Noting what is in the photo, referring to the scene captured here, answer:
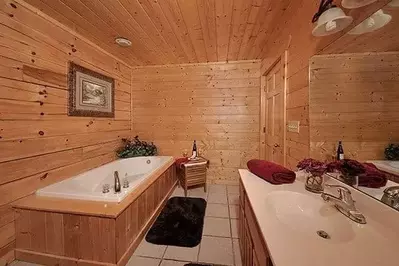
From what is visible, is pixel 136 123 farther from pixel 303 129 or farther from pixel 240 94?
pixel 303 129

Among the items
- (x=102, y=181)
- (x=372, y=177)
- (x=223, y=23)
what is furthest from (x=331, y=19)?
(x=102, y=181)

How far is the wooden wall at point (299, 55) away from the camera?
52.5 inches

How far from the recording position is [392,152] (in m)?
0.80

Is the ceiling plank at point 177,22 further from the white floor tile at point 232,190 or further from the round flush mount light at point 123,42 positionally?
the white floor tile at point 232,190

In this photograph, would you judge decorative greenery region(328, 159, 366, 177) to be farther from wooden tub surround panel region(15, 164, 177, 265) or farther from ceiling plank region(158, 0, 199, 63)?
ceiling plank region(158, 0, 199, 63)

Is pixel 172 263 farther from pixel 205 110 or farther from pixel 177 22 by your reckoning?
pixel 205 110

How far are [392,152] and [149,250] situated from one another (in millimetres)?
1883

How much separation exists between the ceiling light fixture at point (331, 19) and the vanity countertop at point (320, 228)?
2.91 feet

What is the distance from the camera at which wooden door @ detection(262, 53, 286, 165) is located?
200cm

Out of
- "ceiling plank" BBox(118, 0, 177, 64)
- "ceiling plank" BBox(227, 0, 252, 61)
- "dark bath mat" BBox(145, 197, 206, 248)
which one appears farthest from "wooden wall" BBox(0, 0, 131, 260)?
"ceiling plank" BBox(227, 0, 252, 61)

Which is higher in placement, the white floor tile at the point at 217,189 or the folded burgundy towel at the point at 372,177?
the folded burgundy towel at the point at 372,177

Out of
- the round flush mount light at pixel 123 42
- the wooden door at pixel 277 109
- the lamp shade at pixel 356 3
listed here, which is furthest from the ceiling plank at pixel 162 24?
the lamp shade at pixel 356 3

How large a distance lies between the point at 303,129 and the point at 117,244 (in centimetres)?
170

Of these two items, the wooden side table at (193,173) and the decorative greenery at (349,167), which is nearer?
the decorative greenery at (349,167)
